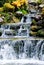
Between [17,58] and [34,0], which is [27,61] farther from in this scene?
[34,0]

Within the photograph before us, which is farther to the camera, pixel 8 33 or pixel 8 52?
pixel 8 33

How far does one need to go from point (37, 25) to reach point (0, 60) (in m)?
4.62

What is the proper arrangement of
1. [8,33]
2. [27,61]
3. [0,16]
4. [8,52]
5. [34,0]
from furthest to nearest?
[34,0] → [0,16] → [8,33] → [8,52] → [27,61]

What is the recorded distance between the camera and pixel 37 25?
2202 centimetres

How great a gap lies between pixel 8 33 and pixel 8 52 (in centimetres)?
265

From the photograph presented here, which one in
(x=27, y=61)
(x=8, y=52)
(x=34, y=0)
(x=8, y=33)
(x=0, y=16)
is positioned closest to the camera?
(x=27, y=61)

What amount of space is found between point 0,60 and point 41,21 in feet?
16.1

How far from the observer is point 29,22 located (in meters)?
23.9

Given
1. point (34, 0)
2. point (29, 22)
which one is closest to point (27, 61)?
point (29, 22)

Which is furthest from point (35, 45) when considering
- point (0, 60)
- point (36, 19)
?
point (36, 19)

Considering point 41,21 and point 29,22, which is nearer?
point 41,21

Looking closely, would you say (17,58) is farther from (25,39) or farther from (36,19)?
(36,19)

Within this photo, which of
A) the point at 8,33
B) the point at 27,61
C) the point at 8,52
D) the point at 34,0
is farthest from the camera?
the point at 34,0

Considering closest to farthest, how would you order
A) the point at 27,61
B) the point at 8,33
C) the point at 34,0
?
the point at 27,61 → the point at 8,33 → the point at 34,0
